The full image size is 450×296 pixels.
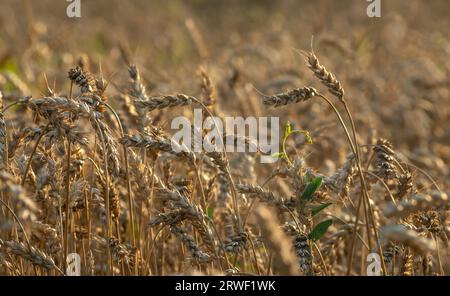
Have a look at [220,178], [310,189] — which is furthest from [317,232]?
[220,178]

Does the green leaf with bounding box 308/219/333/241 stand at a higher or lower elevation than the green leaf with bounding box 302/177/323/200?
lower

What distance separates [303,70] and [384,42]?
219cm

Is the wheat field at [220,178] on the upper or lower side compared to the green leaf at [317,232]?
upper

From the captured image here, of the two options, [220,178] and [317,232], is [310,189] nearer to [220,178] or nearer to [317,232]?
[317,232]

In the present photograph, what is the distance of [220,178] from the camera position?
3441 mm

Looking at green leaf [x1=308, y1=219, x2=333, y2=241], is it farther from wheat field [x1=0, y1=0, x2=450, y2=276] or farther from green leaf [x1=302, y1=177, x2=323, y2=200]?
green leaf [x1=302, y1=177, x2=323, y2=200]

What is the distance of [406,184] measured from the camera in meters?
2.75

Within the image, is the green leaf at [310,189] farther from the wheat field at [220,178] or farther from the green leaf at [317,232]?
the green leaf at [317,232]

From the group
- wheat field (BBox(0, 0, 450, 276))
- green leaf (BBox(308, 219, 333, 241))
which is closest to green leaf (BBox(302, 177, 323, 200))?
wheat field (BBox(0, 0, 450, 276))

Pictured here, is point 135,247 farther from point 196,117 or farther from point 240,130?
point 240,130

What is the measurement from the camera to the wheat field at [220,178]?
99.5 inches

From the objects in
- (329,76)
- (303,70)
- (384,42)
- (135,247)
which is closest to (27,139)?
(135,247)

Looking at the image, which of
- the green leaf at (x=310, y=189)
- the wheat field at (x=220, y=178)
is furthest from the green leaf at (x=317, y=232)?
the green leaf at (x=310, y=189)

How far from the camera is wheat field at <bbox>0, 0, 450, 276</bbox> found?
8.29ft
